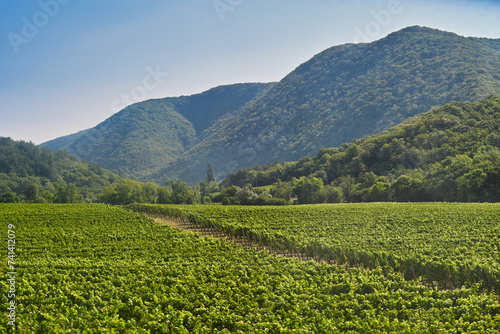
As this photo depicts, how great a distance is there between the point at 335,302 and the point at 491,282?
363 inches

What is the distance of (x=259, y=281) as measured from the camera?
52.2ft

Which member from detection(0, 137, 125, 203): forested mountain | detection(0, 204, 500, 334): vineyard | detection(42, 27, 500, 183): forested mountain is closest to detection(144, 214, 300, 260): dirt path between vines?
detection(0, 204, 500, 334): vineyard

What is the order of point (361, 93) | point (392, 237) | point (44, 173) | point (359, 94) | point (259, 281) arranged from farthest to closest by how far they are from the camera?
point (359, 94)
point (361, 93)
point (44, 173)
point (392, 237)
point (259, 281)

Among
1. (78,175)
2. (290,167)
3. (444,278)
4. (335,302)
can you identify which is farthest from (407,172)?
(78,175)

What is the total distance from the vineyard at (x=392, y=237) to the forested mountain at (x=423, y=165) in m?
21.0

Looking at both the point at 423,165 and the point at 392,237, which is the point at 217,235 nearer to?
the point at 392,237

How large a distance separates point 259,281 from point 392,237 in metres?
12.4

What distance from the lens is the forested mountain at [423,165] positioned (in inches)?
2003

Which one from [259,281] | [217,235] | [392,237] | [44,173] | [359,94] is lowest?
[217,235]

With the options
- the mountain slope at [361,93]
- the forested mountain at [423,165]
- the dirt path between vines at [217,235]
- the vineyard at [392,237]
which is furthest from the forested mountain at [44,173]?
the vineyard at [392,237]

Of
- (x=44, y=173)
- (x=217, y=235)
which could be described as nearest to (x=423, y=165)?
(x=217, y=235)

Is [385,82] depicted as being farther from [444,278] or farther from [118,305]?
[118,305]

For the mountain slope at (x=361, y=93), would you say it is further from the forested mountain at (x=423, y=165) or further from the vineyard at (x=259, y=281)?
the vineyard at (x=259, y=281)

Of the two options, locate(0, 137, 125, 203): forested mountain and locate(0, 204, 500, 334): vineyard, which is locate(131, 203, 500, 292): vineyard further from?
locate(0, 137, 125, 203): forested mountain
